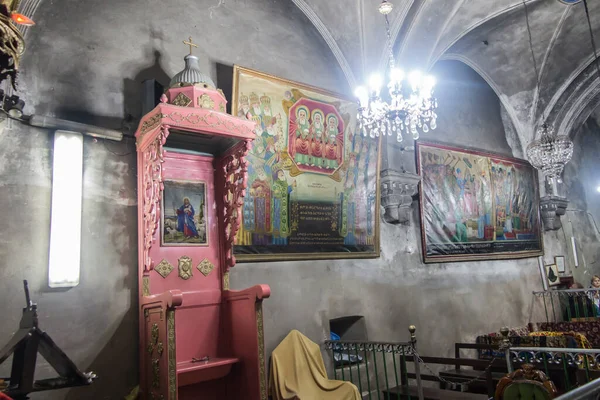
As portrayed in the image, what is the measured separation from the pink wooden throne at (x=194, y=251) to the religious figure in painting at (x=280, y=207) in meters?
0.84

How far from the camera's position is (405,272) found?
6.84 meters

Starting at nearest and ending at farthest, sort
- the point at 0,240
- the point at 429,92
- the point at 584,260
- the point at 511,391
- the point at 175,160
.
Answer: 1. the point at 511,391
2. the point at 0,240
3. the point at 175,160
4. the point at 429,92
5. the point at 584,260

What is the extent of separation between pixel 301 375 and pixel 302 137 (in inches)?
110

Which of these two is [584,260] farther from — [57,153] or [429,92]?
[57,153]

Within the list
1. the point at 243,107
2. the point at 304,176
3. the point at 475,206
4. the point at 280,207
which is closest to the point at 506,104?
the point at 475,206

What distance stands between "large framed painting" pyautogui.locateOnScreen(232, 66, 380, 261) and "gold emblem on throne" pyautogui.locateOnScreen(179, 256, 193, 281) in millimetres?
684

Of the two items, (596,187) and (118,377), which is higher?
(596,187)

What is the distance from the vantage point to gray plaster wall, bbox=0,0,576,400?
3854 millimetres

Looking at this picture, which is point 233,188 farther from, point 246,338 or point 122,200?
point 246,338

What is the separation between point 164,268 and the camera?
431 cm

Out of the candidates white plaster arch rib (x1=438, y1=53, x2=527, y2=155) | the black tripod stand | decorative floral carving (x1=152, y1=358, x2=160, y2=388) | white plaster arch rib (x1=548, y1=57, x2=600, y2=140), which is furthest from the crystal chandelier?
white plaster arch rib (x1=548, y1=57, x2=600, y2=140)

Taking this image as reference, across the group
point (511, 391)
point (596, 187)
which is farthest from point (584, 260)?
point (511, 391)

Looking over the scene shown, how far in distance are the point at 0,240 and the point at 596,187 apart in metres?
13.4

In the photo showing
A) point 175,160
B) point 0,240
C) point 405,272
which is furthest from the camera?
point 405,272
